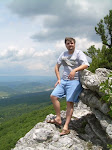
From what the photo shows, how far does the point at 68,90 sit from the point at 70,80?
47 cm

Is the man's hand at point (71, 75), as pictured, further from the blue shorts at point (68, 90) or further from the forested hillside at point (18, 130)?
the forested hillside at point (18, 130)

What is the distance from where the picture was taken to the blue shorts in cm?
694

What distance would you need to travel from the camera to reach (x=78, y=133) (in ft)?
25.0

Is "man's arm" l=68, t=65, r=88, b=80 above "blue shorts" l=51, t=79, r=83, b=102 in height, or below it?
above

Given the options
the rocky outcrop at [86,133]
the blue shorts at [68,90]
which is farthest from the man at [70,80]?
the rocky outcrop at [86,133]

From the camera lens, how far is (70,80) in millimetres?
7070

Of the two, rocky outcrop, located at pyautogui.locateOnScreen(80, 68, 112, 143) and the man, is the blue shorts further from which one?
rocky outcrop, located at pyautogui.locateOnScreen(80, 68, 112, 143)

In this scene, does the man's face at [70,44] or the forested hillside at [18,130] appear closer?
the man's face at [70,44]

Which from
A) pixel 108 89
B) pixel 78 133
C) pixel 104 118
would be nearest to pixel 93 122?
pixel 78 133

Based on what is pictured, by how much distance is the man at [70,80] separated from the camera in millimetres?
6941

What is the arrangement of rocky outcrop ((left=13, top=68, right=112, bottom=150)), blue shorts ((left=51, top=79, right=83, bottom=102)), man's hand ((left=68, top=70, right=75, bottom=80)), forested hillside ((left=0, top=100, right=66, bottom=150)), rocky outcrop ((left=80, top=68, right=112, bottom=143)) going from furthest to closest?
forested hillside ((left=0, top=100, right=66, bottom=150))
blue shorts ((left=51, top=79, right=83, bottom=102))
man's hand ((left=68, top=70, right=75, bottom=80))
rocky outcrop ((left=13, top=68, right=112, bottom=150))
rocky outcrop ((left=80, top=68, right=112, bottom=143))

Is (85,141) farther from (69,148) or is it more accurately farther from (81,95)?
(81,95)

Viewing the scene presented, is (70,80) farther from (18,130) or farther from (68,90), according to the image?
(18,130)

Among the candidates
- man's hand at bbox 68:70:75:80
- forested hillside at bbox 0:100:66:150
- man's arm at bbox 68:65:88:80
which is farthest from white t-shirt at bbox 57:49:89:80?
forested hillside at bbox 0:100:66:150
